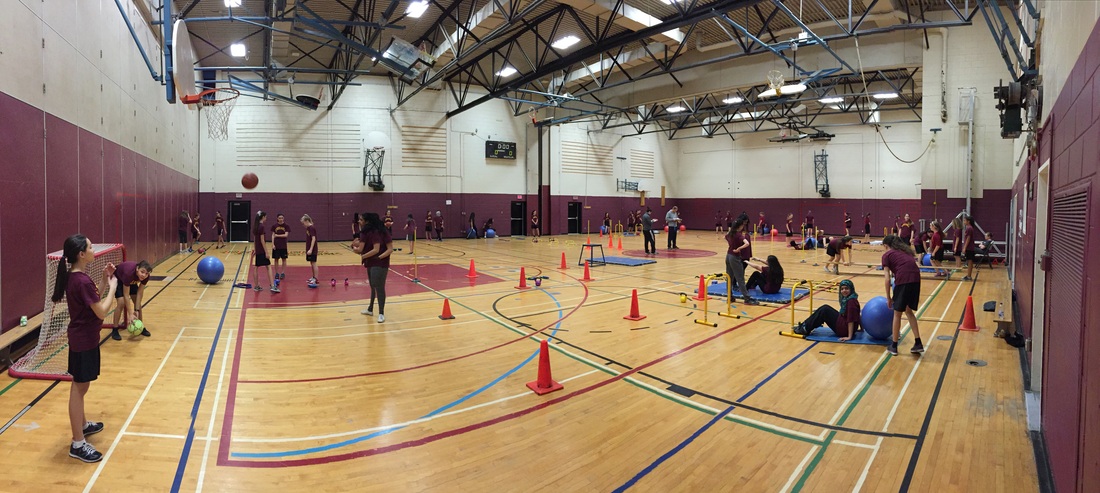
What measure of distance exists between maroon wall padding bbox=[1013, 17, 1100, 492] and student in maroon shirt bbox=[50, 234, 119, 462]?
6442 mm

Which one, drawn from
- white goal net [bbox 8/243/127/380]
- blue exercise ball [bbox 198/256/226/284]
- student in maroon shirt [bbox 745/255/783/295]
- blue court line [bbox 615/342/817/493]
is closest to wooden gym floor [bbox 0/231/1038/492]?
blue court line [bbox 615/342/817/493]

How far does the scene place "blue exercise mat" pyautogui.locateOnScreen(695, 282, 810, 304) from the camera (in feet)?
36.8

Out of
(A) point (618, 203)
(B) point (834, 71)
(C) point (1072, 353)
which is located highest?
(B) point (834, 71)

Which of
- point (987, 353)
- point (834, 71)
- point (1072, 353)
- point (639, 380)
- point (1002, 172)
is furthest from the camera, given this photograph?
point (834, 71)

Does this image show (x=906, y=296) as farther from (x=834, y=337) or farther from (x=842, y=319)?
(x=834, y=337)

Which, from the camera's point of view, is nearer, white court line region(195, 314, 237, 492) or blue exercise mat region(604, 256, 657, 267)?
white court line region(195, 314, 237, 492)

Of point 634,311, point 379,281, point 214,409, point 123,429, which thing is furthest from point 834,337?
point 123,429

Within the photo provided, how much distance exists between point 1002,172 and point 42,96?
1015 inches

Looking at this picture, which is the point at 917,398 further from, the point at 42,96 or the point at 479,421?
the point at 42,96

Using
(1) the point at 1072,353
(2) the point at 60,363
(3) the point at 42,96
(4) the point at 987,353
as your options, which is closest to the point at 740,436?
(1) the point at 1072,353

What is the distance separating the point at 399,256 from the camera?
20969mm

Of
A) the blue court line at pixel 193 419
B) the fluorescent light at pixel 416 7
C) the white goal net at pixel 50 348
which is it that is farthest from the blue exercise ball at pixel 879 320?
the fluorescent light at pixel 416 7

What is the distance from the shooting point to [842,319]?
325 inches

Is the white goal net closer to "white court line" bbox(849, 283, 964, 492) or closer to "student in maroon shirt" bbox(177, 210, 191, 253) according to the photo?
"white court line" bbox(849, 283, 964, 492)
